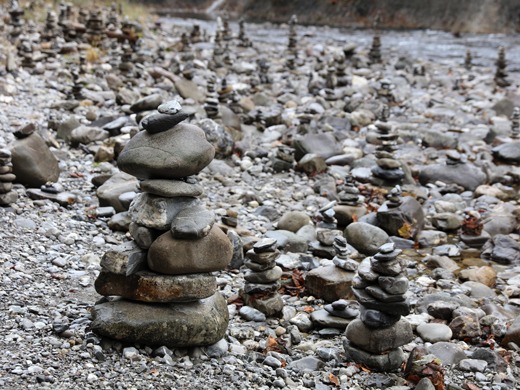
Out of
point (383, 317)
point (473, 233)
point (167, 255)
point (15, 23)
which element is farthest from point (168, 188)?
point (15, 23)

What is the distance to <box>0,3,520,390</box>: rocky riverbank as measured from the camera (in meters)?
5.86

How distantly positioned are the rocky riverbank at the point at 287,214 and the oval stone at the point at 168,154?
4.53 feet

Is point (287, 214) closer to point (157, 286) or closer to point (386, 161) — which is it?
point (386, 161)

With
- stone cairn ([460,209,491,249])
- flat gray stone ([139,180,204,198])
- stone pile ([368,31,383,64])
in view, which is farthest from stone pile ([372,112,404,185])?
stone pile ([368,31,383,64])

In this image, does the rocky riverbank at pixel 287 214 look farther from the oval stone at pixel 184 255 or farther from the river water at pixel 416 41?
the river water at pixel 416 41

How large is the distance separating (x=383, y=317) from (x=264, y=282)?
4.70ft

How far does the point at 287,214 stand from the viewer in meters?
9.87

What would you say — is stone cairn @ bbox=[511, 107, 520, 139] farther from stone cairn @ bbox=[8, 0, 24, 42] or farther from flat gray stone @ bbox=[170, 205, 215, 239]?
stone cairn @ bbox=[8, 0, 24, 42]

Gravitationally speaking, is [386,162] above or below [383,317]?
below

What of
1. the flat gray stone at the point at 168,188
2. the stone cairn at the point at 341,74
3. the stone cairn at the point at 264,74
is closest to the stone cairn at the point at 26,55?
the stone cairn at the point at 264,74

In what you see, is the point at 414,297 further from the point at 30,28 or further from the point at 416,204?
the point at 30,28

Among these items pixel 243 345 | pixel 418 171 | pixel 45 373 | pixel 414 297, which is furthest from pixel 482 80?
pixel 45 373

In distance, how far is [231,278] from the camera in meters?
7.95

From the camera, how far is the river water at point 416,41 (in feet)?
84.7
